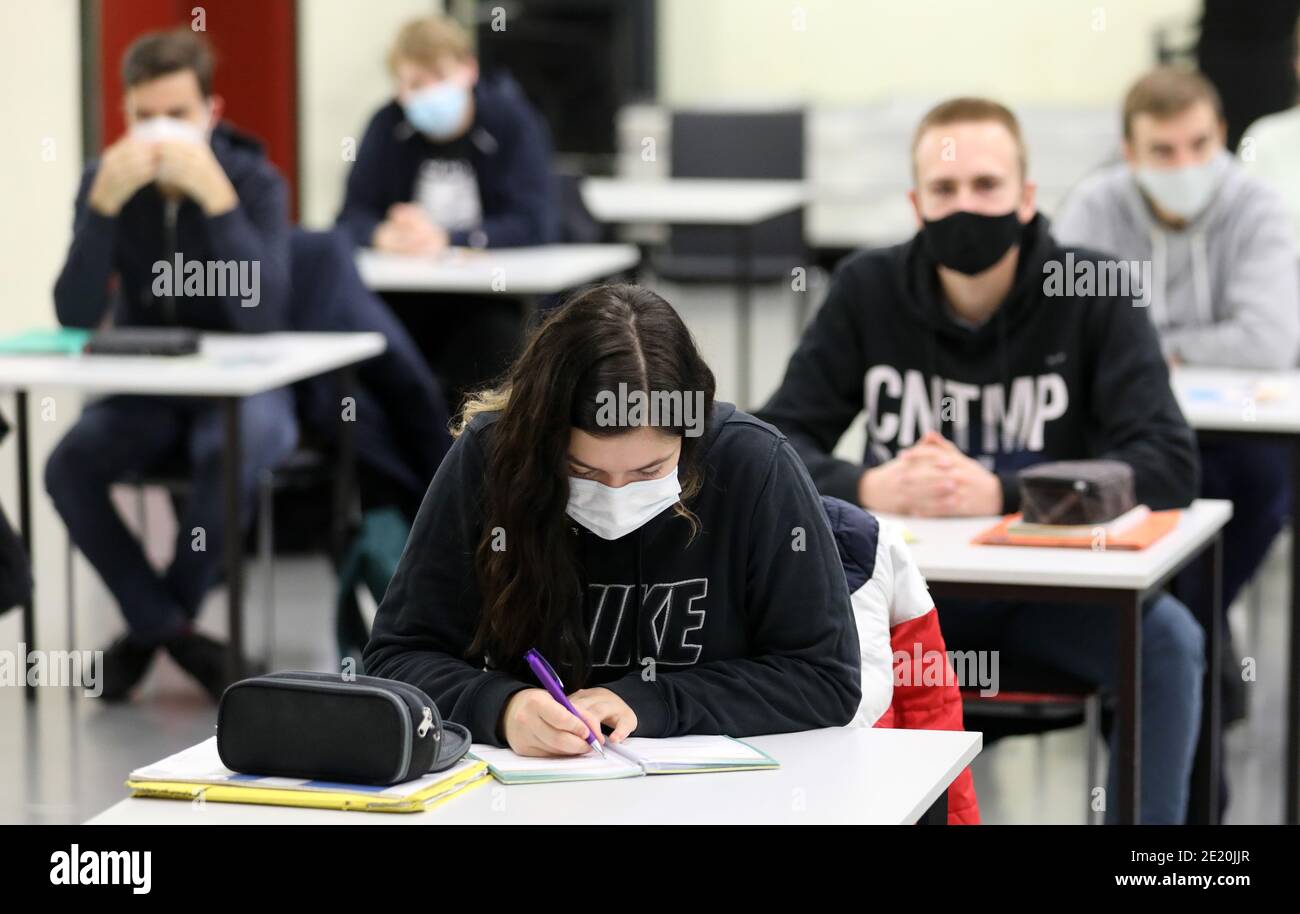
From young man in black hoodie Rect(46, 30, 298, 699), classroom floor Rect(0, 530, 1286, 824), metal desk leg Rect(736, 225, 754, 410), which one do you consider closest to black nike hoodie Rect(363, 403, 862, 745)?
classroom floor Rect(0, 530, 1286, 824)

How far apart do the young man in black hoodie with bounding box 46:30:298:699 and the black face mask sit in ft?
5.56

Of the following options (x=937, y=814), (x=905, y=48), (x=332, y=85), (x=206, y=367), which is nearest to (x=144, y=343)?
(x=206, y=367)

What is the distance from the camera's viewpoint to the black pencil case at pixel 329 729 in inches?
71.6

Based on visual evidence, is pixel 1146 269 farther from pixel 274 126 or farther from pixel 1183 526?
pixel 274 126

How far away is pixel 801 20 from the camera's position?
1074cm

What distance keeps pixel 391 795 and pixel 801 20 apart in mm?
9387

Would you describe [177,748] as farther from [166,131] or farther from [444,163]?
[444,163]

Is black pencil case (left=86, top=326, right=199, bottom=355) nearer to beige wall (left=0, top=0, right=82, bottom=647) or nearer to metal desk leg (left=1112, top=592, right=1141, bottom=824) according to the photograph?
beige wall (left=0, top=0, right=82, bottom=647)

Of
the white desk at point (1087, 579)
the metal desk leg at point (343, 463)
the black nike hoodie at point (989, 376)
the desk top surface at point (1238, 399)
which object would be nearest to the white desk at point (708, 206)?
the metal desk leg at point (343, 463)

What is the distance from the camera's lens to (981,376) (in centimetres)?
336

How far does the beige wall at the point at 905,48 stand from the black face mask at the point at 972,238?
723 centimetres

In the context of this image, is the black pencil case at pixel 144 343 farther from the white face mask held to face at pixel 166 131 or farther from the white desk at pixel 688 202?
the white desk at pixel 688 202
